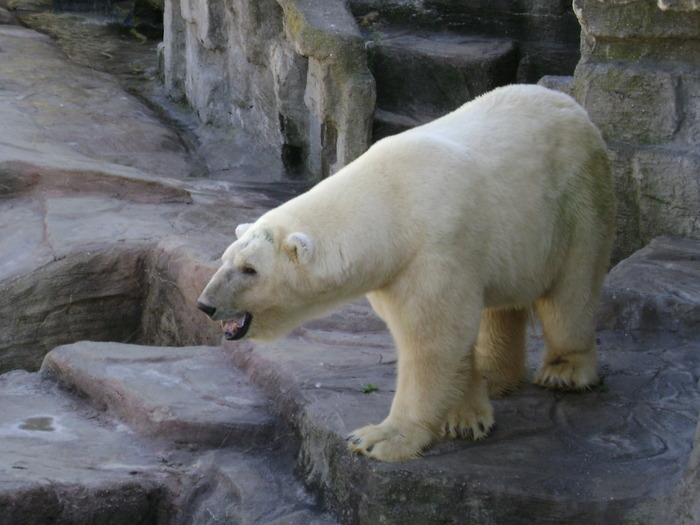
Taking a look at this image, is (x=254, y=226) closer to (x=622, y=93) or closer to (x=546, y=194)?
(x=546, y=194)

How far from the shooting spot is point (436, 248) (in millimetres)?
3391

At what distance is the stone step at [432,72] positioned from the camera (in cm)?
740

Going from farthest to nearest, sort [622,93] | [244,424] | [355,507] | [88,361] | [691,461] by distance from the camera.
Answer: [622,93], [88,361], [244,424], [355,507], [691,461]

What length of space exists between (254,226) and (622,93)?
8.80 feet

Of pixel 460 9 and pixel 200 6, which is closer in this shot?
pixel 460 9

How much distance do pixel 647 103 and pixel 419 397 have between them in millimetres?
2619

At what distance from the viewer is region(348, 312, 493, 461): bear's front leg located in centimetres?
347

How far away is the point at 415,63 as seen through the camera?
755cm

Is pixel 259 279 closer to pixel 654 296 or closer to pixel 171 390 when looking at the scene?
pixel 171 390

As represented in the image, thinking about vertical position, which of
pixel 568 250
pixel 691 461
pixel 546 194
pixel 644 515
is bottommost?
pixel 644 515

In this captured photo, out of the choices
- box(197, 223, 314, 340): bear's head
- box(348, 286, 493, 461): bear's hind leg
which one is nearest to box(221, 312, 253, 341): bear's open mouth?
box(197, 223, 314, 340): bear's head

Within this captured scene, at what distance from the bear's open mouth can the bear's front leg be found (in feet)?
1.78

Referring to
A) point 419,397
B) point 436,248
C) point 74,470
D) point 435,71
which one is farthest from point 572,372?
point 435,71

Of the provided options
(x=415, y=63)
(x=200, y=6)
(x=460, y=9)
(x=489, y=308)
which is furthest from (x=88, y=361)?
(x=200, y=6)
